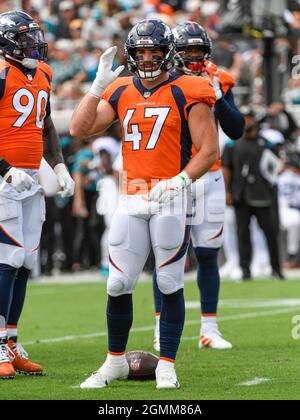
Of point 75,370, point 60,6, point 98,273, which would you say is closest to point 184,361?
point 75,370

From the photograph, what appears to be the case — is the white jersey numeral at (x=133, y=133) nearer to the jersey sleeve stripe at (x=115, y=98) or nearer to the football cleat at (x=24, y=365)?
the jersey sleeve stripe at (x=115, y=98)

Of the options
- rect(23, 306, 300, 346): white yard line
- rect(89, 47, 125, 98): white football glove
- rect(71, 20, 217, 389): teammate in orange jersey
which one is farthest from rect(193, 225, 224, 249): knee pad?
rect(89, 47, 125, 98): white football glove

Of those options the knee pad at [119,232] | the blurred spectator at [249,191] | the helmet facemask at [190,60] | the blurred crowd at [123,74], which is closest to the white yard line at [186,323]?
the helmet facemask at [190,60]

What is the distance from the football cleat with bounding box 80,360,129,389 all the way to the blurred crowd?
810 centimetres

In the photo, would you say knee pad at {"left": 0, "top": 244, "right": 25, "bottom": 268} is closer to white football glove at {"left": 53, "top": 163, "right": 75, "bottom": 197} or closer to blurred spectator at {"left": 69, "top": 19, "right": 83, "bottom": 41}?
white football glove at {"left": 53, "top": 163, "right": 75, "bottom": 197}

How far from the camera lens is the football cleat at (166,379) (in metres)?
6.10

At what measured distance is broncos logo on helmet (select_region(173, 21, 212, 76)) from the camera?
25.4 ft

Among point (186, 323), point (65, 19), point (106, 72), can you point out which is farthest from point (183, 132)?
point (65, 19)

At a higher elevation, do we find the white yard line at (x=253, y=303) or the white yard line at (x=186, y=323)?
the white yard line at (x=186, y=323)

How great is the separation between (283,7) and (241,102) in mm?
1946

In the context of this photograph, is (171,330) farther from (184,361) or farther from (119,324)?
(184,361)

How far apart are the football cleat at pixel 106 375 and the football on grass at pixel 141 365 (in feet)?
0.44

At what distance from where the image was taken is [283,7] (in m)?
15.9

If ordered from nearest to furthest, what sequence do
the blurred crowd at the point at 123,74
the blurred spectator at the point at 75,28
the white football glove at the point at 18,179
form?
1. the white football glove at the point at 18,179
2. the blurred crowd at the point at 123,74
3. the blurred spectator at the point at 75,28
